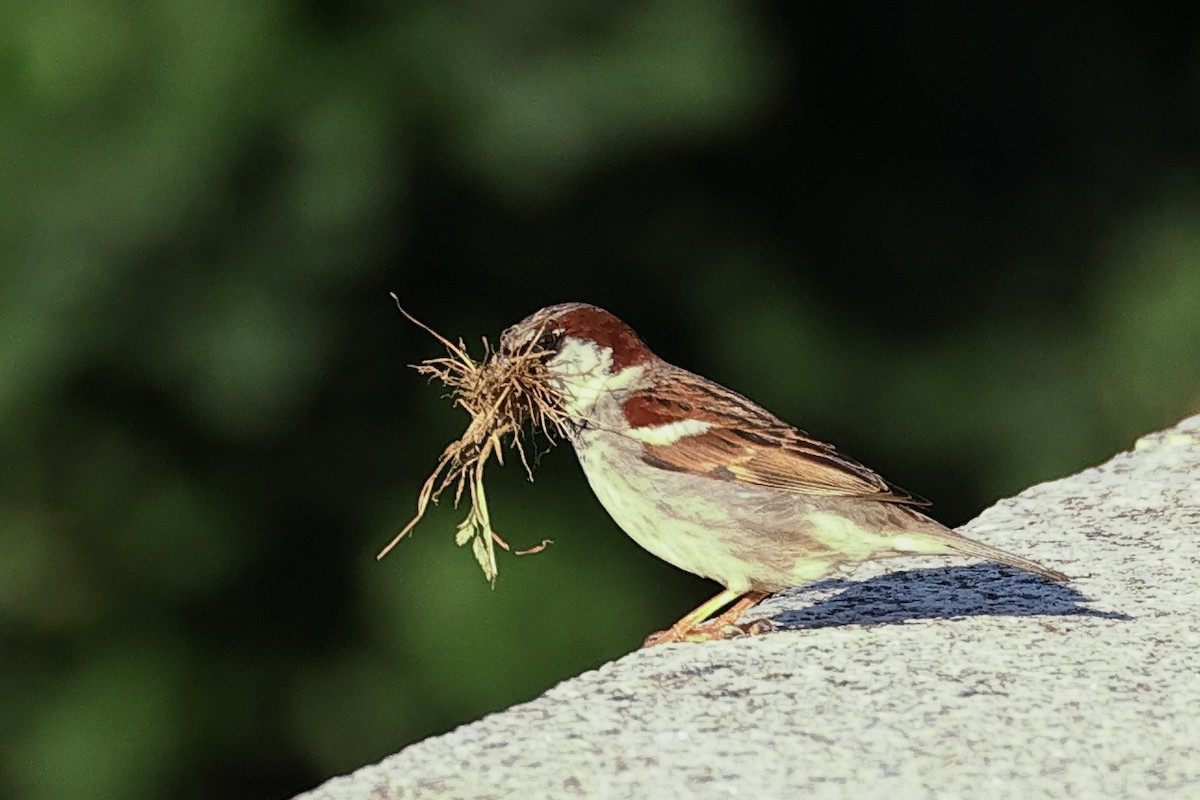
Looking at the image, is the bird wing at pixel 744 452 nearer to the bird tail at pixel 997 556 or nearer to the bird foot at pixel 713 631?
the bird tail at pixel 997 556

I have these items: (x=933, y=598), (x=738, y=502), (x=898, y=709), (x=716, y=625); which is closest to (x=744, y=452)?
(x=738, y=502)

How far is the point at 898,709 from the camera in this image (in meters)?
2.50

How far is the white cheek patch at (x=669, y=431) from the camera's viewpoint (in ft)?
11.3

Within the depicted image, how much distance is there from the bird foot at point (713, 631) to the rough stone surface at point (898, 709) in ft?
0.18

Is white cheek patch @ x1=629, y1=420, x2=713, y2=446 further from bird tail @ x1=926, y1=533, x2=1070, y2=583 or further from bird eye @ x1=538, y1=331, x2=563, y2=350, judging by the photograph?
bird tail @ x1=926, y1=533, x2=1070, y2=583

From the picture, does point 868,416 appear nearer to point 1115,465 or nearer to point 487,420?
point 1115,465

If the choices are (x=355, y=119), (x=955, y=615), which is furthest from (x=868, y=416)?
(x=955, y=615)

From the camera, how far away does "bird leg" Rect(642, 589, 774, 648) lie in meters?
3.29

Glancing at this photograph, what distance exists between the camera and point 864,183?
6.40 metres

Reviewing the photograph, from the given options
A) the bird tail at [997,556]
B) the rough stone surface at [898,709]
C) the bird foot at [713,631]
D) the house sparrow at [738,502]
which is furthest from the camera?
the house sparrow at [738,502]

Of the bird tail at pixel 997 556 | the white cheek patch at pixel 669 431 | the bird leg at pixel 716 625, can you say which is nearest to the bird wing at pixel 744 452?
the white cheek patch at pixel 669 431

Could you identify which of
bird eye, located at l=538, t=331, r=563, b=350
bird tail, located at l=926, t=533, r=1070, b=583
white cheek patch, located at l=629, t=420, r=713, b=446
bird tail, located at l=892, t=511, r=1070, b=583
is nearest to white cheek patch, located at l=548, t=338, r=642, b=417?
bird eye, located at l=538, t=331, r=563, b=350

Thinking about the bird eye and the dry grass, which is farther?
Answer: the bird eye

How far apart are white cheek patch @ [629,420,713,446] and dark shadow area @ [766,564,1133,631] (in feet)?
1.17
